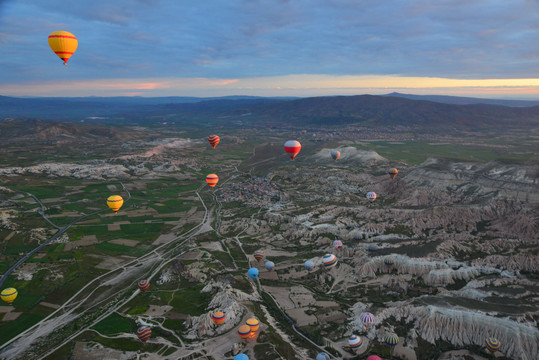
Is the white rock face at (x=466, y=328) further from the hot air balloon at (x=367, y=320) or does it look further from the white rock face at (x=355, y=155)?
the white rock face at (x=355, y=155)

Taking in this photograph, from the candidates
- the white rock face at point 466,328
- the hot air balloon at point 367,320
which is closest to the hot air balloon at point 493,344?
the white rock face at point 466,328

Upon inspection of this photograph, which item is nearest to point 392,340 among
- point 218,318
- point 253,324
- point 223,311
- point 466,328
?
point 466,328

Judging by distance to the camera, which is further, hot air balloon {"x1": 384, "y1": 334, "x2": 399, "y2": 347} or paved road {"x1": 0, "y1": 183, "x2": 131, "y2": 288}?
paved road {"x1": 0, "y1": 183, "x2": 131, "y2": 288}

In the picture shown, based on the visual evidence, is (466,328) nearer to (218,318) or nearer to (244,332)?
(244,332)

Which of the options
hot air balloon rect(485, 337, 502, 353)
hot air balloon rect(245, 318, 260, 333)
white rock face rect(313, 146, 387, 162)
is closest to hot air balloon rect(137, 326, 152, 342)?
hot air balloon rect(245, 318, 260, 333)

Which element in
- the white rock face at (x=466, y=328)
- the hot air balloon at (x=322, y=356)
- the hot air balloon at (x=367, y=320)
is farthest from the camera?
the hot air balloon at (x=367, y=320)

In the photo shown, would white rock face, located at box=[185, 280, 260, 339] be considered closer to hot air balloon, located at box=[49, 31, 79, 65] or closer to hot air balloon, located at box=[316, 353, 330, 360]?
hot air balloon, located at box=[316, 353, 330, 360]

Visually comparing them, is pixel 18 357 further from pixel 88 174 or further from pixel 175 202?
pixel 88 174
